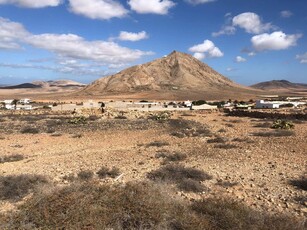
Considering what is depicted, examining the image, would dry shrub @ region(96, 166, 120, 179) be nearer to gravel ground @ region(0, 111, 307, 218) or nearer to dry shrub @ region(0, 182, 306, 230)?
gravel ground @ region(0, 111, 307, 218)

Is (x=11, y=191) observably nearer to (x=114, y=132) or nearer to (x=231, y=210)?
(x=231, y=210)

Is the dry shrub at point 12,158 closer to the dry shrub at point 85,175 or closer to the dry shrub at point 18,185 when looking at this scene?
the dry shrub at point 18,185

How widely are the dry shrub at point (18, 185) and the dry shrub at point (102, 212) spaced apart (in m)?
2.89

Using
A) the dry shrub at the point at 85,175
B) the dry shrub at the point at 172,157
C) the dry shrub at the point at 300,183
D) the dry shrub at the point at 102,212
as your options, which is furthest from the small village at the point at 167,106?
the dry shrub at the point at 102,212

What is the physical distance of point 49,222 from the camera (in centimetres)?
637

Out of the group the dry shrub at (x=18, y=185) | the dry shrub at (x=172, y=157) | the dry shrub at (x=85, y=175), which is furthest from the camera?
the dry shrub at (x=172, y=157)

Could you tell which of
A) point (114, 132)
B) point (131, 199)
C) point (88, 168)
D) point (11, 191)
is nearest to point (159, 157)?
point (88, 168)

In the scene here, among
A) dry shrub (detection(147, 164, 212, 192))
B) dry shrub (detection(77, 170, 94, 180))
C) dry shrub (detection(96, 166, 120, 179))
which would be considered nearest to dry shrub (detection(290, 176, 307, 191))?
dry shrub (detection(147, 164, 212, 192))

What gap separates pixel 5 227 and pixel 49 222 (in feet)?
2.55

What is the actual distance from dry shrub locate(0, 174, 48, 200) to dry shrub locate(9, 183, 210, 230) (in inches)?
114

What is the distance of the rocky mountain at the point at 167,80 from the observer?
135m

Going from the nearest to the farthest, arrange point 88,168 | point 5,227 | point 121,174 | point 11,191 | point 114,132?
point 5,227 → point 11,191 → point 121,174 → point 88,168 → point 114,132

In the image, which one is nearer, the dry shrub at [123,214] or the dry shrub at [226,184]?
the dry shrub at [123,214]

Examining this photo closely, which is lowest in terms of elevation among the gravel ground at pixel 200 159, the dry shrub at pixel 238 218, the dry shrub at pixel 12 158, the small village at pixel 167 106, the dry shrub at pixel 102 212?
the small village at pixel 167 106
